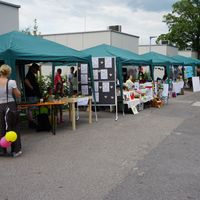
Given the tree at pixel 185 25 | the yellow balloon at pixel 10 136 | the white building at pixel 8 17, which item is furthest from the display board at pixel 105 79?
the tree at pixel 185 25

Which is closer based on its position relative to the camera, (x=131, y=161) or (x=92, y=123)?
(x=131, y=161)

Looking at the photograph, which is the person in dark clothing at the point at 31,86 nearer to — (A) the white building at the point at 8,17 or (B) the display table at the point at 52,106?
(B) the display table at the point at 52,106

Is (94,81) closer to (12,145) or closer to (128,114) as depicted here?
(128,114)

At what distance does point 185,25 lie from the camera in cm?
4978

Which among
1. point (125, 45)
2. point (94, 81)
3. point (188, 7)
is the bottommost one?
point (94, 81)

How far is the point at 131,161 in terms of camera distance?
22.3ft

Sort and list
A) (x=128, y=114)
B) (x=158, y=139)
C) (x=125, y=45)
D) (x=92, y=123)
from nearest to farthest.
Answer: (x=158, y=139), (x=92, y=123), (x=128, y=114), (x=125, y=45)

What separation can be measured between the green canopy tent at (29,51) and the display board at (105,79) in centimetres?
189

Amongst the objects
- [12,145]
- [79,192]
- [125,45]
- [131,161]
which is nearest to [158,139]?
[131,161]

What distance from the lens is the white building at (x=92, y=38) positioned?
21422 millimetres

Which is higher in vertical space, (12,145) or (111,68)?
(111,68)

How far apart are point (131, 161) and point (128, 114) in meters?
7.12

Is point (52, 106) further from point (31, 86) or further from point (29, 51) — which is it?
point (29, 51)

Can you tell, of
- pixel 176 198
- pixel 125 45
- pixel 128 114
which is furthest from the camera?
pixel 125 45
